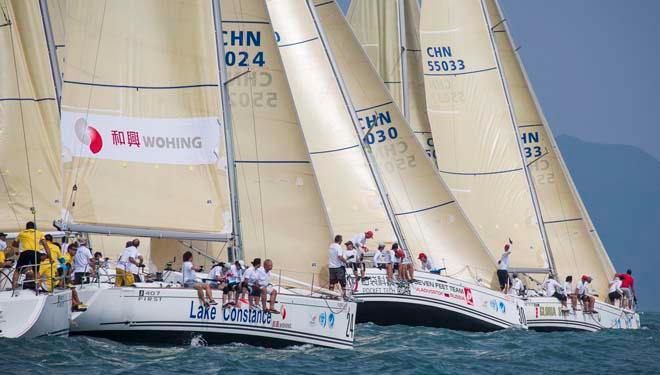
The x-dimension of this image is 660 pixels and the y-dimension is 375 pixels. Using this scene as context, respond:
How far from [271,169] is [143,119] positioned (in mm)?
2572

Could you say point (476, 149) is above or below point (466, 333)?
above

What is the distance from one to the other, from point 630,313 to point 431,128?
Result: 7.07 m

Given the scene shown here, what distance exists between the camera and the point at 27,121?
86.8 feet

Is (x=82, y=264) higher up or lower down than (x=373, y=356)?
higher up

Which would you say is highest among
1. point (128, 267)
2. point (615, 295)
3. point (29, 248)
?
point (29, 248)

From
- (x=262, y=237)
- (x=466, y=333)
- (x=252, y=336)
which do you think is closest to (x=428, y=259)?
(x=466, y=333)

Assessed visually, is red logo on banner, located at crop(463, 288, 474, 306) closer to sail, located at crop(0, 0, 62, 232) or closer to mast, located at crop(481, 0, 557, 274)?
mast, located at crop(481, 0, 557, 274)

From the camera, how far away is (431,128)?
33.9 m

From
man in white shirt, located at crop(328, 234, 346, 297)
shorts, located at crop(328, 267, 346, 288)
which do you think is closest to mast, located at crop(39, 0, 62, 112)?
man in white shirt, located at crop(328, 234, 346, 297)

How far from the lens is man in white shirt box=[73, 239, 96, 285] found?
21.5 metres

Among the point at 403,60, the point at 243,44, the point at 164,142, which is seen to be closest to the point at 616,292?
the point at 403,60

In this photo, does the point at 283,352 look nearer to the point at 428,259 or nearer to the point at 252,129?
the point at 252,129

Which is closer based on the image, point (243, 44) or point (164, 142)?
point (164, 142)

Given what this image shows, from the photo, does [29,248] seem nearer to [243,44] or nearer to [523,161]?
[243,44]
